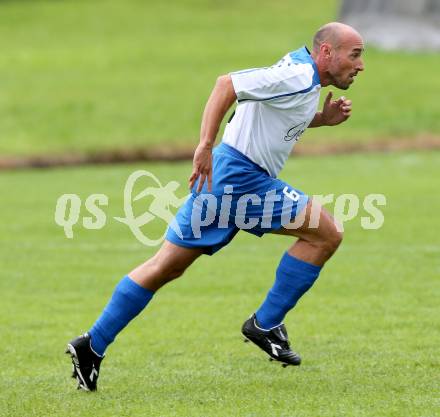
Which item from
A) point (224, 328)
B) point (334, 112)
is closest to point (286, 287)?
point (334, 112)

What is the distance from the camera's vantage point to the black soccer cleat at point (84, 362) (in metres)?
7.00

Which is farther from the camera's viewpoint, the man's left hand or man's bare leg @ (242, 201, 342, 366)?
the man's left hand

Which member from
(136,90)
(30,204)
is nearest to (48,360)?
(30,204)

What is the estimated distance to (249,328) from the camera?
24.9ft

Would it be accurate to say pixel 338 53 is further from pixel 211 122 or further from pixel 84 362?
pixel 84 362

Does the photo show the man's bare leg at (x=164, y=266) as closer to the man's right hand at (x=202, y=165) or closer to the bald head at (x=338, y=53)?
the man's right hand at (x=202, y=165)

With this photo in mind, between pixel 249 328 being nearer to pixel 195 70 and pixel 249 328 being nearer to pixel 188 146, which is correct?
pixel 188 146

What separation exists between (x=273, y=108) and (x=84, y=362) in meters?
1.88

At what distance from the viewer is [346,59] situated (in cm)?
703

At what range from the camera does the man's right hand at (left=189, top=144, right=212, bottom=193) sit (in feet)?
21.7

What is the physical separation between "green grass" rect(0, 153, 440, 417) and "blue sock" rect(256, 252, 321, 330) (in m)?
0.36

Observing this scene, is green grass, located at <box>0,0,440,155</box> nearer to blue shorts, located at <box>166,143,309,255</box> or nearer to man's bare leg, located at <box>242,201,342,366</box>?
man's bare leg, located at <box>242,201,342,366</box>

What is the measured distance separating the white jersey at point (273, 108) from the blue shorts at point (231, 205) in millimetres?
86

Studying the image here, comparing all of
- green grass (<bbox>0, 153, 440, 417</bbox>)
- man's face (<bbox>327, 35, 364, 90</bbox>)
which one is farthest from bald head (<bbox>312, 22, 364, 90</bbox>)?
green grass (<bbox>0, 153, 440, 417</bbox>)
